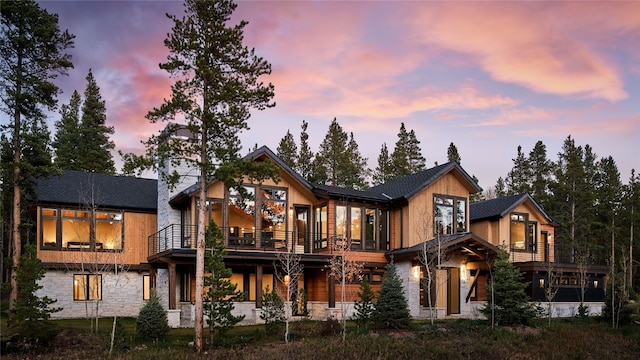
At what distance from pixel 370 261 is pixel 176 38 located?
43.0 ft

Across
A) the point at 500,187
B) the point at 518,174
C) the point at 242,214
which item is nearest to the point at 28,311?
the point at 242,214

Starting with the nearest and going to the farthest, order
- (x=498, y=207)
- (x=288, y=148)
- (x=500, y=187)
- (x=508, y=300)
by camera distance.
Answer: (x=508, y=300) < (x=498, y=207) < (x=288, y=148) < (x=500, y=187)

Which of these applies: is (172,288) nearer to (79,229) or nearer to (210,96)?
(79,229)

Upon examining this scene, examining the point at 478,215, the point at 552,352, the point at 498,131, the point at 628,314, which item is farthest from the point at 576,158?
the point at 552,352

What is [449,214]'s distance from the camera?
2672 cm

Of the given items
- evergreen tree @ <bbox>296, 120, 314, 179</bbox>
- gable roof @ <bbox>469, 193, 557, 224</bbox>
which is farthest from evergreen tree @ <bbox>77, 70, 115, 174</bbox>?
gable roof @ <bbox>469, 193, 557, 224</bbox>

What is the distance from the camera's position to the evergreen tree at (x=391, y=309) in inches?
760

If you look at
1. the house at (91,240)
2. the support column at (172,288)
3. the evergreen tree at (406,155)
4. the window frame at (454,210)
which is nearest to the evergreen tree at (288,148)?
the evergreen tree at (406,155)

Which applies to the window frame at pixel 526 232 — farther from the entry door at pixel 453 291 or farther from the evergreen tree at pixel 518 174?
the evergreen tree at pixel 518 174

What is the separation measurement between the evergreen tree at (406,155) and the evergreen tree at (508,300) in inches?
1079

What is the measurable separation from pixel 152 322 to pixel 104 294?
8962 millimetres

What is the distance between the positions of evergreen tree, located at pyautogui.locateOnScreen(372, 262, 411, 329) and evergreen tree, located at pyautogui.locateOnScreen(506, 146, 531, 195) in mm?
33942

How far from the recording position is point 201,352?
620 inches

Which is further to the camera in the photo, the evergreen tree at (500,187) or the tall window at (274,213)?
the evergreen tree at (500,187)
